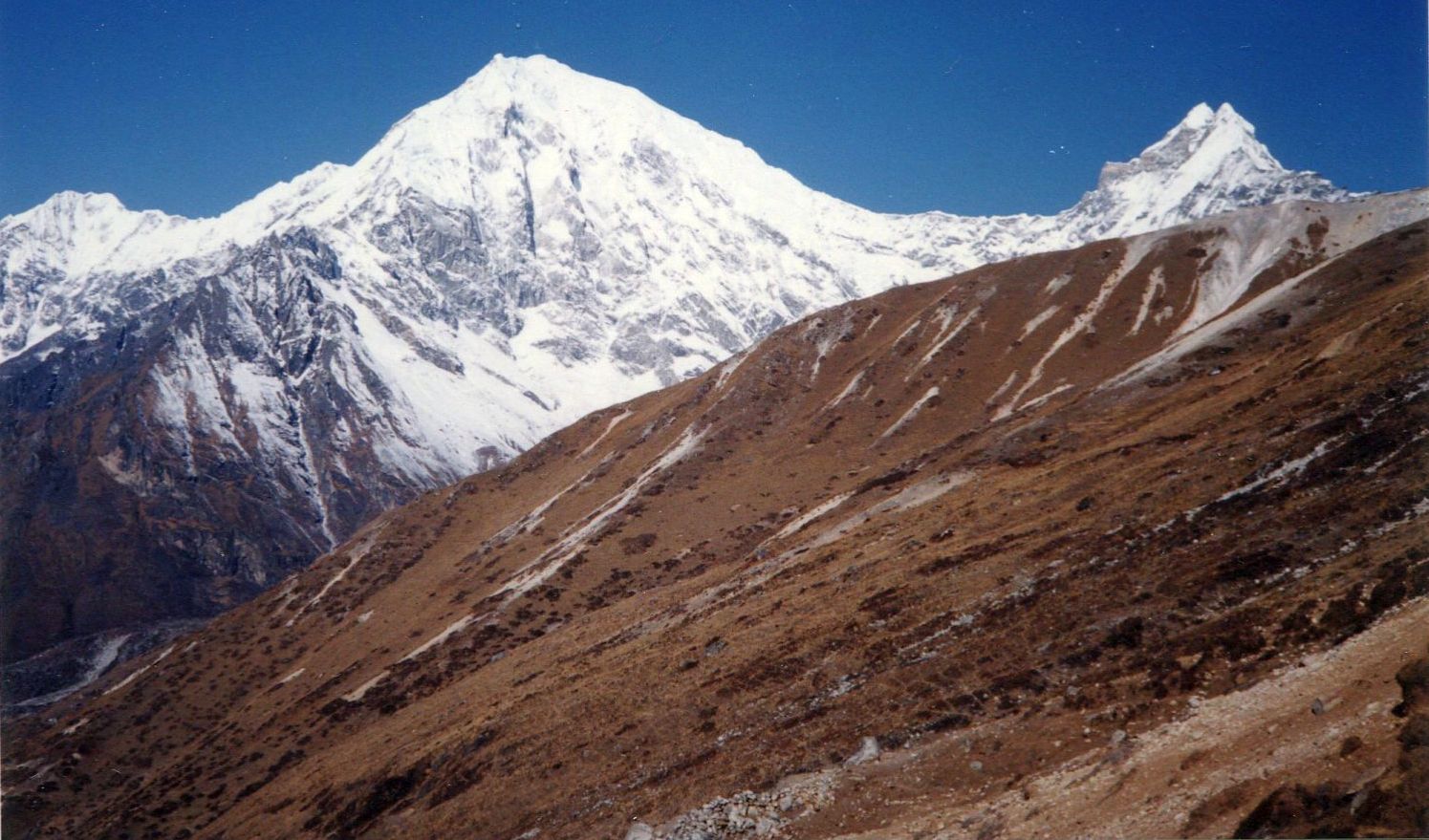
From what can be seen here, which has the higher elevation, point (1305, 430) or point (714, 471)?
point (714, 471)

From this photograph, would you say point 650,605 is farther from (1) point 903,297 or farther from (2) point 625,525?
(1) point 903,297

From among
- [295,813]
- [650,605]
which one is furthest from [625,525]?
[295,813]

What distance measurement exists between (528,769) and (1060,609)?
3397 cm

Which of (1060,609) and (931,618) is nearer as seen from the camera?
(1060,609)

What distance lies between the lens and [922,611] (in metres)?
51.6

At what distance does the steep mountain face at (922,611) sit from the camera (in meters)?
33.8

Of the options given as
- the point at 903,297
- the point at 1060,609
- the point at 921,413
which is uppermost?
the point at 903,297

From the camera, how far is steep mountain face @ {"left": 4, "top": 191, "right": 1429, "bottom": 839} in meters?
33.8

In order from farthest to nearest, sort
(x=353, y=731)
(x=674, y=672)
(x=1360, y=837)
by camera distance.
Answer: (x=353, y=731)
(x=674, y=672)
(x=1360, y=837)

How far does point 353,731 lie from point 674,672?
61.2 metres

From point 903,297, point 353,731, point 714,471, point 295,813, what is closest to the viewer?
point 295,813

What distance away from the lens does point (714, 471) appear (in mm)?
137500

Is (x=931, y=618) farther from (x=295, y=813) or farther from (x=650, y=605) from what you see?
(x=295, y=813)

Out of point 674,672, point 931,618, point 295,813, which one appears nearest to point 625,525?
point 295,813
